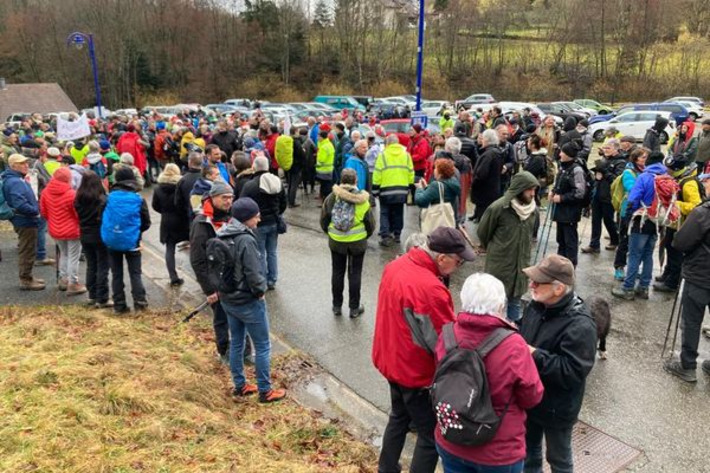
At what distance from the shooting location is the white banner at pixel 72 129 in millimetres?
12508

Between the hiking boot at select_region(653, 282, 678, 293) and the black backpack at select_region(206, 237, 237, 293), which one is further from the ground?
the black backpack at select_region(206, 237, 237, 293)

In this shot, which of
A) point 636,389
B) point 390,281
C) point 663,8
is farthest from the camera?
point 663,8

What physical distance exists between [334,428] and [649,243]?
496cm

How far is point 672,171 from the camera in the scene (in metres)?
7.89

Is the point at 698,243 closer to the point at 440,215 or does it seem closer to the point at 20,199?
the point at 440,215

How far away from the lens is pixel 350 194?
6.18m

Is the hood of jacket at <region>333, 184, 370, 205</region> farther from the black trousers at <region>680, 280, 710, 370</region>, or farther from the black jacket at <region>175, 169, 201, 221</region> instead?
the black trousers at <region>680, 280, 710, 370</region>

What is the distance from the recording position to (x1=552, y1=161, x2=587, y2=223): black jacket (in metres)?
7.05

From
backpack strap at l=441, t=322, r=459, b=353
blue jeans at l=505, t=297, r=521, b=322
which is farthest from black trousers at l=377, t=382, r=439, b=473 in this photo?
blue jeans at l=505, t=297, r=521, b=322

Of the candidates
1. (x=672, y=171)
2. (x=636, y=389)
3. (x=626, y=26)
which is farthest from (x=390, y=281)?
(x=626, y=26)

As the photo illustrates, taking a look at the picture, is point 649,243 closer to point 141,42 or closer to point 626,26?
point 626,26

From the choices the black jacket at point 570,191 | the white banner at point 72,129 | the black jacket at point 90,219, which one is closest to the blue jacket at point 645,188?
the black jacket at point 570,191

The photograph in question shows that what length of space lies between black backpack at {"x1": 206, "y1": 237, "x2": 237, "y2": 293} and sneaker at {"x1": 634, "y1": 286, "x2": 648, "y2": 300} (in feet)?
18.3

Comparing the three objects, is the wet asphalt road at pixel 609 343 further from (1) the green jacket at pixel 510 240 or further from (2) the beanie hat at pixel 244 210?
(2) the beanie hat at pixel 244 210
